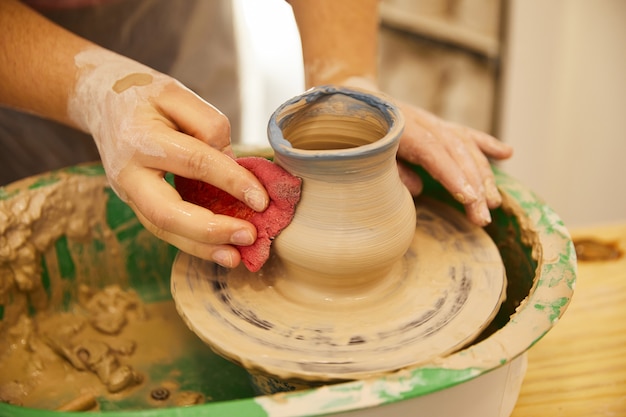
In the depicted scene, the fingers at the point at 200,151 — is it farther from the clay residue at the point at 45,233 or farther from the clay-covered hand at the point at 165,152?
the clay residue at the point at 45,233

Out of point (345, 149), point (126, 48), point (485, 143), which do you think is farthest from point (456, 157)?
point (126, 48)

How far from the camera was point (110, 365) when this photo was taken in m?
1.23

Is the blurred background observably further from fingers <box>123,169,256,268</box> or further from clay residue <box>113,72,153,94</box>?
fingers <box>123,169,256,268</box>

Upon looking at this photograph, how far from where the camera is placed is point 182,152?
99 cm

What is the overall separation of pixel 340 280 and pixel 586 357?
0.49 metres

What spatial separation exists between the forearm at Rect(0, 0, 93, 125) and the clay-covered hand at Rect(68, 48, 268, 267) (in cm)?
6

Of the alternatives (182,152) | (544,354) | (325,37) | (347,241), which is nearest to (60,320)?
(182,152)

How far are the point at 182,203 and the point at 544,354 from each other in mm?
679

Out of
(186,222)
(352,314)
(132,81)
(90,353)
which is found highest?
(132,81)

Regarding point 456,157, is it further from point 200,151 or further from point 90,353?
point 90,353

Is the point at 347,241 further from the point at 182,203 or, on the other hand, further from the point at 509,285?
the point at 509,285

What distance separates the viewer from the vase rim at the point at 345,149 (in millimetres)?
917

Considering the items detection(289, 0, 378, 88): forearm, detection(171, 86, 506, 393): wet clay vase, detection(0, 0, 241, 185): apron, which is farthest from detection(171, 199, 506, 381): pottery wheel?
detection(0, 0, 241, 185): apron

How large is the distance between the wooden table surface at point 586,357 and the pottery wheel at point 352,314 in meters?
0.20
